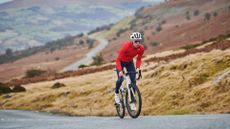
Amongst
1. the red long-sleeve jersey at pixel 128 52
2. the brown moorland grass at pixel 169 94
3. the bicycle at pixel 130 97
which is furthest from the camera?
the brown moorland grass at pixel 169 94

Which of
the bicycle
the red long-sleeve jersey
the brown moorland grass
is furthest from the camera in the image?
the brown moorland grass

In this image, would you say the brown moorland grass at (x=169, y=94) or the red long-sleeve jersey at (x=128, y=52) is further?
the brown moorland grass at (x=169, y=94)

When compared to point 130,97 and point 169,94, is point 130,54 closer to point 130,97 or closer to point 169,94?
point 130,97

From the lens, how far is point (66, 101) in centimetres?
3628

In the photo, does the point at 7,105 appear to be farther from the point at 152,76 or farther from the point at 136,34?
the point at 136,34

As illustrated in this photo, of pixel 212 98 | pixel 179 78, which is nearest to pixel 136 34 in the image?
pixel 212 98

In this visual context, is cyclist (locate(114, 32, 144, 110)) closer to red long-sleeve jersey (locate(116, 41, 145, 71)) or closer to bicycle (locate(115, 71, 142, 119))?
red long-sleeve jersey (locate(116, 41, 145, 71))

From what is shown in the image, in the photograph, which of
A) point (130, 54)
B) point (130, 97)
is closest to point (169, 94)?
point (130, 97)

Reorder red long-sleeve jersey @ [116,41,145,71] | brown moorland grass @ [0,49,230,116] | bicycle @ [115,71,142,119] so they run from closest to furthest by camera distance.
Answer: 1. bicycle @ [115,71,142,119]
2. red long-sleeve jersey @ [116,41,145,71]
3. brown moorland grass @ [0,49,230,116]

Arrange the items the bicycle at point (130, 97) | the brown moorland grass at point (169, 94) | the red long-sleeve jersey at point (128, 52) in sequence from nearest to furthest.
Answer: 1. the bicycle at point (130, 97)
2. the red long-sleeve jersey at point (128, 52)
3. the brown moorland grass at point (169, 94)

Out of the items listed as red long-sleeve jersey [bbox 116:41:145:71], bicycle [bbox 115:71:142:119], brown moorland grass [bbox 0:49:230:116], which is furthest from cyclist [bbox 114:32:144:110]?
brown moorland grass [bbox 0:49:230:116]

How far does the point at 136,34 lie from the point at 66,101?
21.0m

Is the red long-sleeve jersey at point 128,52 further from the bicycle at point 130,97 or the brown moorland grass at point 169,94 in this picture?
the brown moorland grass at point 169,94

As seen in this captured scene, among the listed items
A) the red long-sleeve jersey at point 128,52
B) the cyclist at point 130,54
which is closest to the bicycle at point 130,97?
the cyclist at point 130,54
